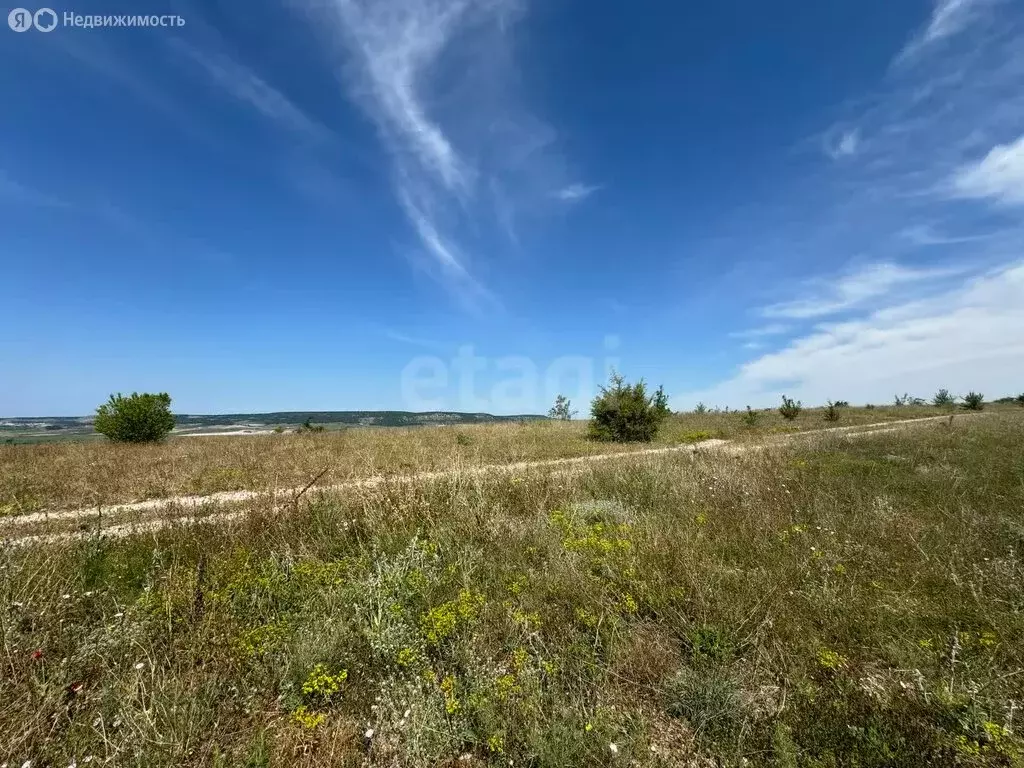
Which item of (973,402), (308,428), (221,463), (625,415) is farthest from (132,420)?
(973,402)

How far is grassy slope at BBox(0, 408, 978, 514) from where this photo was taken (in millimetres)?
9305

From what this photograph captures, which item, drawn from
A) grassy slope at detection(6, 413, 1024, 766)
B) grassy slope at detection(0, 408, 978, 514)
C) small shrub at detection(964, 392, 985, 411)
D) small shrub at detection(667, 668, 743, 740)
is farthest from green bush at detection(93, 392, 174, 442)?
small shrub at detection(964, 392, 985, 411)

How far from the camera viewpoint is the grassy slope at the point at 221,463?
9305 millimetres

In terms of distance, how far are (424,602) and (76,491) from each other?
1003 centimetres

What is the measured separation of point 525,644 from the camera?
3572 millimetres

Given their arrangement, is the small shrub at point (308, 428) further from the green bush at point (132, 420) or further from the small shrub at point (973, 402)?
the small shrub at point (973, 402)

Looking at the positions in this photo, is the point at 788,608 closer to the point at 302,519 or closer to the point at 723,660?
the point at 723,660

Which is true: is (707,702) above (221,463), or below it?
below

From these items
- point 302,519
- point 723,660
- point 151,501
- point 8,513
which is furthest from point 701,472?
point 8,513

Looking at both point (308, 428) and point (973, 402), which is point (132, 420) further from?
point (973, 402)

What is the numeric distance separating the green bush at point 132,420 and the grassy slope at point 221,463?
499 centimetres

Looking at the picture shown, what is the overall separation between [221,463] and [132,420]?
12.9 metres

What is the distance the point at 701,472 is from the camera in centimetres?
898

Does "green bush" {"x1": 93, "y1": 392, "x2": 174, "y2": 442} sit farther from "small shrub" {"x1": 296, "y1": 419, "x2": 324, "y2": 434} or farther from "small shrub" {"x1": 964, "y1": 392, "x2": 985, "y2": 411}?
"small shrub" {"x1": 964, "y1": 392, "x2": 985, "y2": 411}
